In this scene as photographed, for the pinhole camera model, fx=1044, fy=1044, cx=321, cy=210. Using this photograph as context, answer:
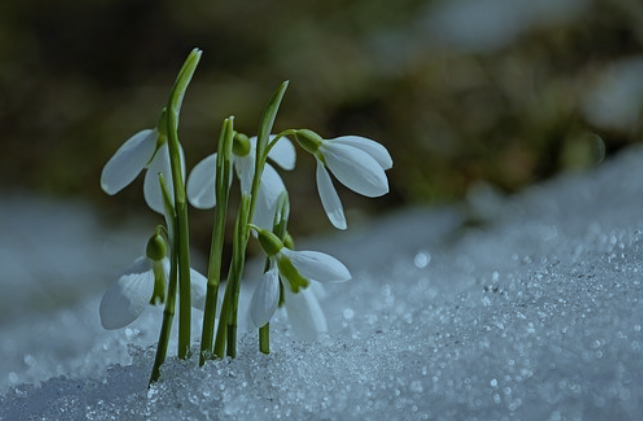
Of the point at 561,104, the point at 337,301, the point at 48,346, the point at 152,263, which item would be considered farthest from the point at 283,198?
the point at 561,104

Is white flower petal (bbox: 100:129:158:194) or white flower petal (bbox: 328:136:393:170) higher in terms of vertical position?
white flower petal (bbox: 100:129:158:194)

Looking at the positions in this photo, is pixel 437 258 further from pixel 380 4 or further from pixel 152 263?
pixel 380 4

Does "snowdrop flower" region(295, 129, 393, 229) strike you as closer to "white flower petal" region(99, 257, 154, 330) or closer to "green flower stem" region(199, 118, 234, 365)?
"green flower stem" region(199, 118, 234, 365)

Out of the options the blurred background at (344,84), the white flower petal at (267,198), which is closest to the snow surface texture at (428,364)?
the white flower petal at (267,198)

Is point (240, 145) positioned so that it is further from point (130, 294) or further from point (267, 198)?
point (130, 294)

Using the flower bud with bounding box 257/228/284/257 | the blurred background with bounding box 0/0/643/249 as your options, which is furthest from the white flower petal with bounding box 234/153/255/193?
the blurred background with bounding box 0/0/643/249

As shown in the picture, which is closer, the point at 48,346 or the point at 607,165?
the point at 48,346
